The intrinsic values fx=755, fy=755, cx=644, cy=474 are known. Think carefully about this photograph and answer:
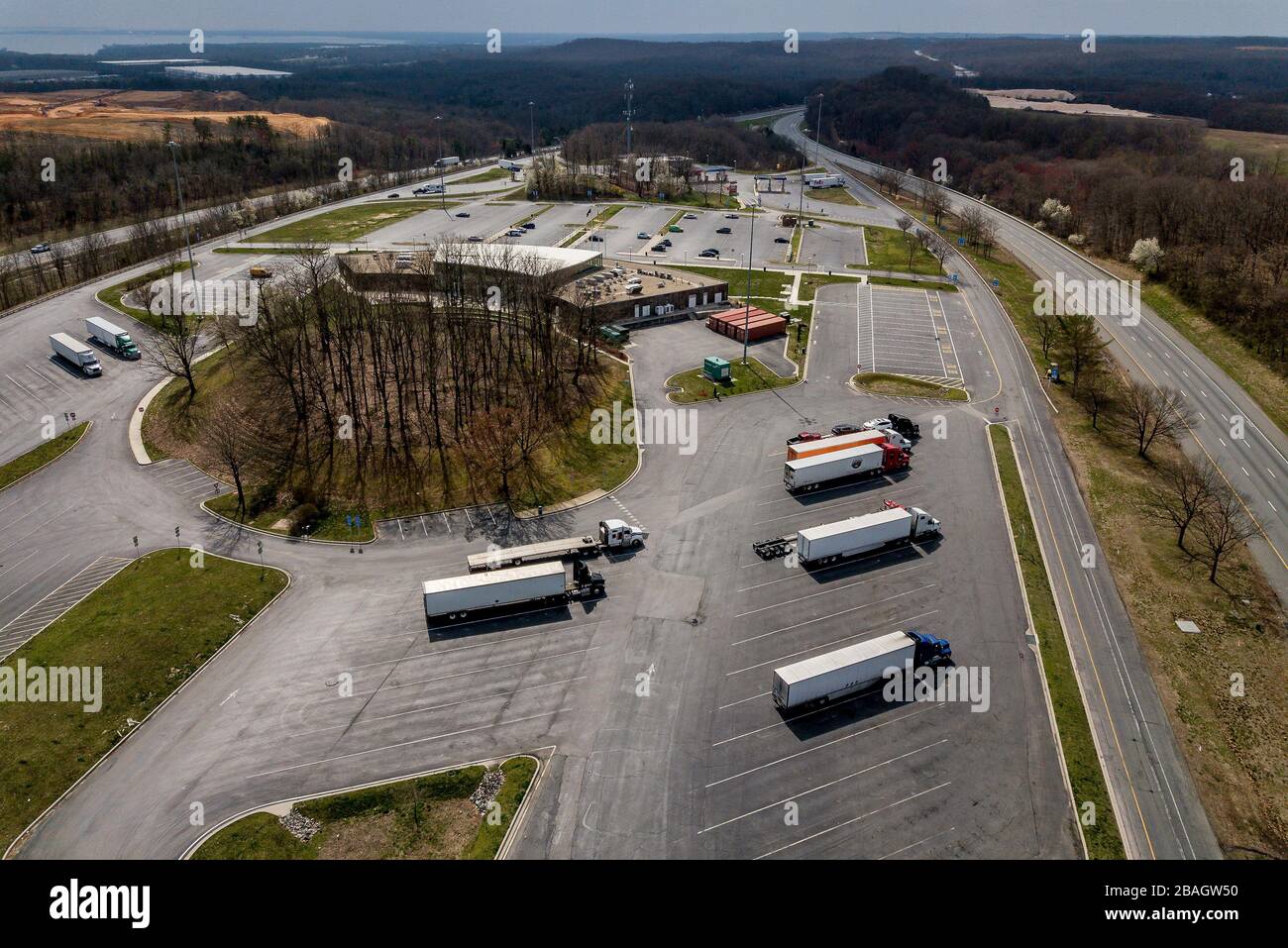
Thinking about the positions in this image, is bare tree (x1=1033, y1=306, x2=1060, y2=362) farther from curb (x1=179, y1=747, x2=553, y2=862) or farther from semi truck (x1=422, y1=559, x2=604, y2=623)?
curb (x1=179, y1=747, x2=553, y2=862)

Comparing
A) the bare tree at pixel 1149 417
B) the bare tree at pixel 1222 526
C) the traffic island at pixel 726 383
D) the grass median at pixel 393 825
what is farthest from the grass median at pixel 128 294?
the bare tree at pixel 1222 526

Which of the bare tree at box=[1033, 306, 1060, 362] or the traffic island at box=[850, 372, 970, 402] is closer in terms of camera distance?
the traffic island at box=[850, 372, 970, 402]

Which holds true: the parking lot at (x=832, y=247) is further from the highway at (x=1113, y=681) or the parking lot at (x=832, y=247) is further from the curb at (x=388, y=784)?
the curb at (x=388, y=784)

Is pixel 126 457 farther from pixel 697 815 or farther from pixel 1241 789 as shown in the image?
pixel 1241 789

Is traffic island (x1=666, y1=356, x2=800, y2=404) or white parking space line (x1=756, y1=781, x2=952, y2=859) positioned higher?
traffic island (x1=666, y1=356, x2=800, y2=404)

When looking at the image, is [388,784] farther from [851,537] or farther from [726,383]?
[726,383]

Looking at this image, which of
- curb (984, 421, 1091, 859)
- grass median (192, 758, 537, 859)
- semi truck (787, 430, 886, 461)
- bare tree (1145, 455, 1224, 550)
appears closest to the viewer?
grass median (192, 758, 537, 859)

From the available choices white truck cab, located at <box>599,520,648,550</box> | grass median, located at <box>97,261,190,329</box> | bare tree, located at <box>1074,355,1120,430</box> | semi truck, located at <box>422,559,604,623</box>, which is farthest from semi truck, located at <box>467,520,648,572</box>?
grass median, located at <box>97,261,190,329</box>
